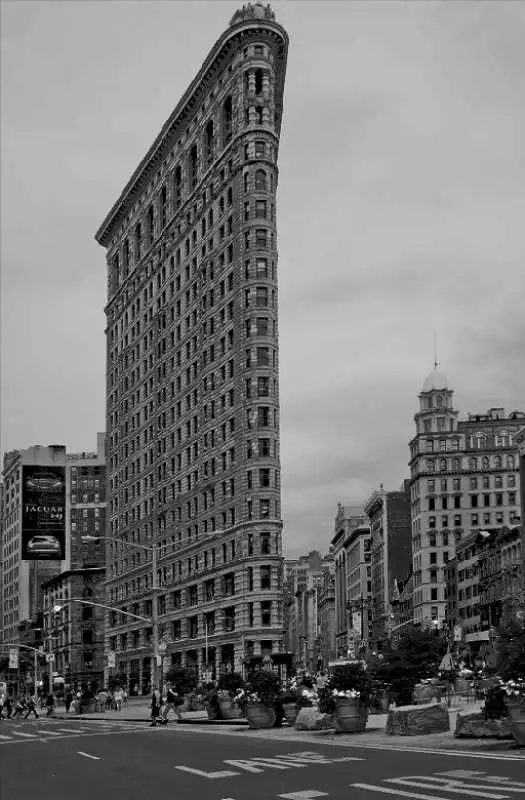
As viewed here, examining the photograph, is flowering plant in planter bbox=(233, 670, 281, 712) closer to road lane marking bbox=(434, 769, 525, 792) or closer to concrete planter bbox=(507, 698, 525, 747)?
concrete planter bbox=(507, 698, 525, 747)

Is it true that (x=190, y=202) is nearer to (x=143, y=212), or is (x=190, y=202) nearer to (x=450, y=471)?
(x=143, y=212)

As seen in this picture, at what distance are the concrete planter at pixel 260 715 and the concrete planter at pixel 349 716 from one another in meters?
7.40

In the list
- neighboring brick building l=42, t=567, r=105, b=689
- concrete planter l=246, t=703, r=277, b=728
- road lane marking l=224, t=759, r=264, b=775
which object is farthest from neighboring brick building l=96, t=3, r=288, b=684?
road lane marking l=224, t=759, r=264, b=775

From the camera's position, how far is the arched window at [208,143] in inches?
5049

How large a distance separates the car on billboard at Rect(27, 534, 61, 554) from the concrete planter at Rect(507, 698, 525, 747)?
307ft

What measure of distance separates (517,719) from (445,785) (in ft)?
26.7

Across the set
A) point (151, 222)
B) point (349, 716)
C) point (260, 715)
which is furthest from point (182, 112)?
point (349, 716)

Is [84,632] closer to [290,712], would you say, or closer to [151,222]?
[151,222]

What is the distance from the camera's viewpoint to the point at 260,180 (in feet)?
383

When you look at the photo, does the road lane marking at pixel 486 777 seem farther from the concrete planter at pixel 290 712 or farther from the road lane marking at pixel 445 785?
the concrete planter at pixel 290 712

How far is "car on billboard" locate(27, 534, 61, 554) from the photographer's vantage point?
116688mm

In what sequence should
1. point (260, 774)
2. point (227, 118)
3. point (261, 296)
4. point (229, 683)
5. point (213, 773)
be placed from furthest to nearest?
1. point (227, 118)
2. point (261, 296)
3. point (229, 683)
4. point (213, 773)
5. point (260, 774)

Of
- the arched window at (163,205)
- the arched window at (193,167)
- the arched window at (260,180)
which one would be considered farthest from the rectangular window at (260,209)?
the arched window at (163,205)

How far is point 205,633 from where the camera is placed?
384ft
